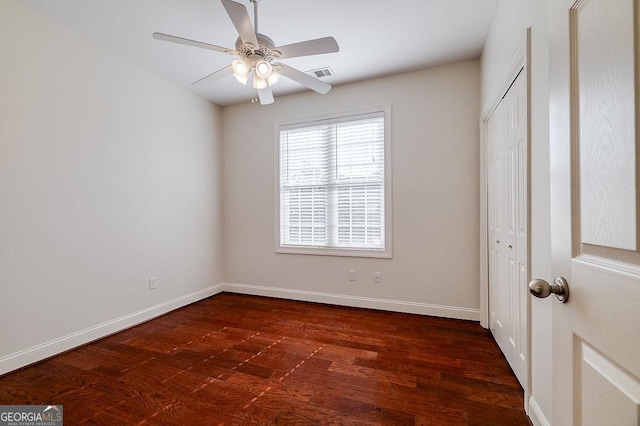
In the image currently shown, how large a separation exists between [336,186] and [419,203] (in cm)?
102

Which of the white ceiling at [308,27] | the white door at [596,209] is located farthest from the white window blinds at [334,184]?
the white door at [596,209]

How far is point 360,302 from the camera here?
347cm

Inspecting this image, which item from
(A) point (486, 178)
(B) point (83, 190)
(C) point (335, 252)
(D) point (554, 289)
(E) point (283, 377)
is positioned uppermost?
(A) point (486, 178)

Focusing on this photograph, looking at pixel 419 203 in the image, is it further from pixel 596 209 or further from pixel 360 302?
pixel 596 209

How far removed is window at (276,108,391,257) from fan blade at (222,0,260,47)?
1.84 metres

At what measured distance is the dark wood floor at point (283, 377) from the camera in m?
1.66

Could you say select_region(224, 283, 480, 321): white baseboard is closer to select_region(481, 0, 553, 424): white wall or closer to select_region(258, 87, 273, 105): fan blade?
select_region(481, 0, 553, 424): white wall

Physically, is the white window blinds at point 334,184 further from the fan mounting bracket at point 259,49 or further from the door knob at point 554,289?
the door knob at point 554,289

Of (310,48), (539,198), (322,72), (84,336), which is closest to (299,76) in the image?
(310,48)

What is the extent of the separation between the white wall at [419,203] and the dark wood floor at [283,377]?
41cm

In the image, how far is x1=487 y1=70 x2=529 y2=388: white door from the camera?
1.82 metres

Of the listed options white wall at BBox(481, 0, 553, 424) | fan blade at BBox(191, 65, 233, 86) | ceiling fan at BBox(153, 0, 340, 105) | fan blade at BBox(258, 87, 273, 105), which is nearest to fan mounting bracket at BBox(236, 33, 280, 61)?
ceiling fan at BBox(153, 0, 340, 105)

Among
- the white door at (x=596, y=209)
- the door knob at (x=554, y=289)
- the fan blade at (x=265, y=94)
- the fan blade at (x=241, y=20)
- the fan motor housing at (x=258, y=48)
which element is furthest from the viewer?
the fan blade at (x=265, y=94)

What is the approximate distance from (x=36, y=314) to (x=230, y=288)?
2174 millimetres
